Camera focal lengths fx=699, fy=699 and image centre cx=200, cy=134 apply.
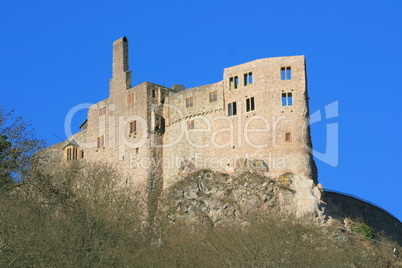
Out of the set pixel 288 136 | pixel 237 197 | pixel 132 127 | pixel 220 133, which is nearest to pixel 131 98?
pixel 132 127

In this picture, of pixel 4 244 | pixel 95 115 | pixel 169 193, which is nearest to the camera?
pixel 4 244

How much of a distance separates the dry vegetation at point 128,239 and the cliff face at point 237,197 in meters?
2.84

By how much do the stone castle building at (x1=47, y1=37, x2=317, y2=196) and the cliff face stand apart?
993 millimetres

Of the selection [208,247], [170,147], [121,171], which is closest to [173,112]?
[170,147]

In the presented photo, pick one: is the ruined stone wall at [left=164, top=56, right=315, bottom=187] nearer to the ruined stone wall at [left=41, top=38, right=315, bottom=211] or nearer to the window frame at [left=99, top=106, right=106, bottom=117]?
the ruined stone wall at [left=41, top=38, right=315, bottom=211]

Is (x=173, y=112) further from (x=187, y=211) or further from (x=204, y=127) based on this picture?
(x=187, y=211)

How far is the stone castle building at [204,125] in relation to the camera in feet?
168

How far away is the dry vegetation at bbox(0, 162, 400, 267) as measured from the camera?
35.3 meters

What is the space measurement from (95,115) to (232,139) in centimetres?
1743

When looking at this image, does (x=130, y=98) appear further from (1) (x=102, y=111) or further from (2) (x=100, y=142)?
(2) (x=100, y=142)

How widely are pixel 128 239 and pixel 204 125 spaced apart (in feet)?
54.7

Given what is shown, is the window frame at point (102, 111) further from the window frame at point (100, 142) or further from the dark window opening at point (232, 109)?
the dark window opening at point (232, 109)

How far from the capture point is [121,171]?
59.0 meters

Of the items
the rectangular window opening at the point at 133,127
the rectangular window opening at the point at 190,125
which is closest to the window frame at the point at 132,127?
the rectangular window opening at the point at 133,127
